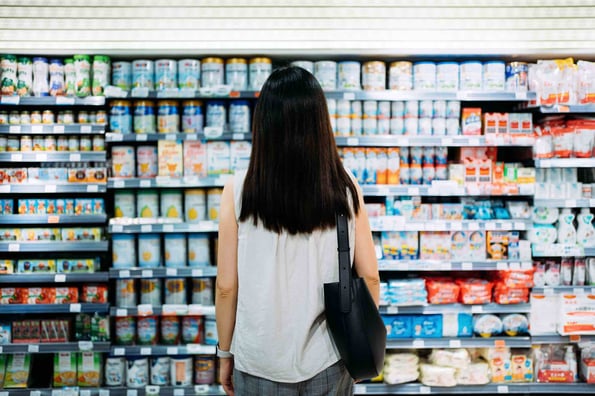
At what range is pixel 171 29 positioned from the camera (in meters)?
3.84

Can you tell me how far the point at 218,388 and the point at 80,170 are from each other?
1.85 meters

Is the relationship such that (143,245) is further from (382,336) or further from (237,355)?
(382,336)

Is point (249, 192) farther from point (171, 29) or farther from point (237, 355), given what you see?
point (171, 29)

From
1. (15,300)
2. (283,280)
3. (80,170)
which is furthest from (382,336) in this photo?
(15,300)

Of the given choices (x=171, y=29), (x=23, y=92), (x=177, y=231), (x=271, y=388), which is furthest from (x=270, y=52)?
(x=271, y=388)

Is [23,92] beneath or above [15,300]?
above

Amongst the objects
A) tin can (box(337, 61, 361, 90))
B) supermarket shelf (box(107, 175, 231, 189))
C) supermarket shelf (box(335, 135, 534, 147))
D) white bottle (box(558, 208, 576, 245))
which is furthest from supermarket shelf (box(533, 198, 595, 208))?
supermarket shelf (box(107, 175, 231, 189))

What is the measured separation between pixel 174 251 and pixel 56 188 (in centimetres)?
94

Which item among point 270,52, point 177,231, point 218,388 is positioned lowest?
point 218,388

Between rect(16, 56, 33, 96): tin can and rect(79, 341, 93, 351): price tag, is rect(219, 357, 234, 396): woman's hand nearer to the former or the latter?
rect(79, 341, 93, 351): price tag

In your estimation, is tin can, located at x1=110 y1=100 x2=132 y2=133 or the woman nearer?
the woman

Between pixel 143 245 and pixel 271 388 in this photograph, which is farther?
pixel 143 245

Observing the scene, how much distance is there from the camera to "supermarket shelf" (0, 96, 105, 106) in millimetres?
3775

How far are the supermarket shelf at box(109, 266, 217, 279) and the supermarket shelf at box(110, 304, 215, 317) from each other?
0.75 feet
